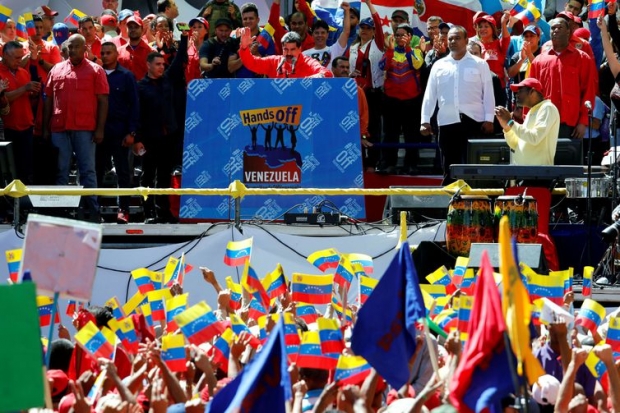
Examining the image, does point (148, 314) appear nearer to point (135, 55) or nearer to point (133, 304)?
point (133, 304)

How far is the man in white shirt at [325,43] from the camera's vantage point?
51.3 ft

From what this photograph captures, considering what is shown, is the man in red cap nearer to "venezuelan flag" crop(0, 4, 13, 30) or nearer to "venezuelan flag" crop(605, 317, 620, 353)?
"venezuelan flag" crop(605, 317, 620, 353)

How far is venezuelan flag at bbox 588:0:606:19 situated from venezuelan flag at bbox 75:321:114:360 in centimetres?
800

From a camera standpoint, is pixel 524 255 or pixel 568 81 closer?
pixel 524 255

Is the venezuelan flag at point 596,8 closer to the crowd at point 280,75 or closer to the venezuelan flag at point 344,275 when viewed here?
the crowd at point 280,75

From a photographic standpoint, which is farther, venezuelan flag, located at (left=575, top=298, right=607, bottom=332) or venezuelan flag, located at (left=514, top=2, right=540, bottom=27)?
venezuelan flag, located at (left=514, top=2, right=540, bottom=27)

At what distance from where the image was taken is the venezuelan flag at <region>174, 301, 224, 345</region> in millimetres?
7957

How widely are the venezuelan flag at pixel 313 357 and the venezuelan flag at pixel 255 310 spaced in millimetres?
1720

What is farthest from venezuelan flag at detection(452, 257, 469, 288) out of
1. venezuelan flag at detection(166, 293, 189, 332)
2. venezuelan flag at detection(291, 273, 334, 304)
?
venezuelan flag at detection(166, 293, 189, 332)

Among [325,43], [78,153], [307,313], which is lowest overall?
[307,313]

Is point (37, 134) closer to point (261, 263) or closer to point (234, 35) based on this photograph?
point (234, 35)

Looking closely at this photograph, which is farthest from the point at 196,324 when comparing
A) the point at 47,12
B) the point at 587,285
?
the point at 47,12

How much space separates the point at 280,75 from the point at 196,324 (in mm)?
6945

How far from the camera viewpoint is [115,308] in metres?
10.7
